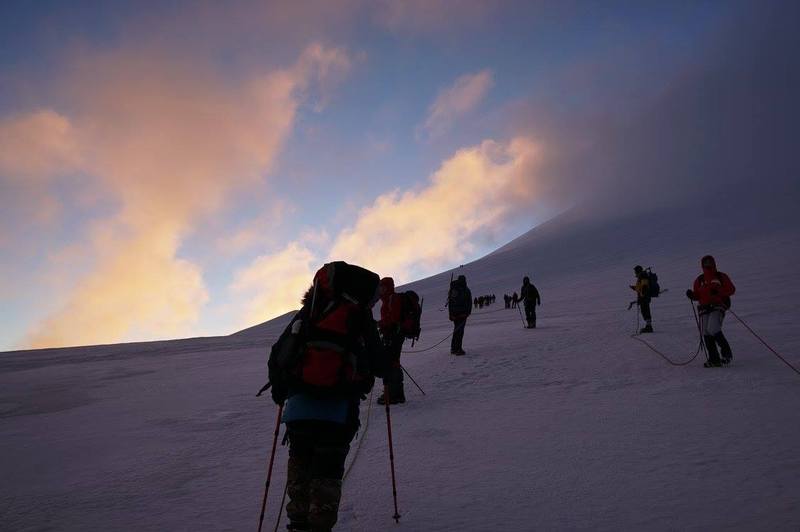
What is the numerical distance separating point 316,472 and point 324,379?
1.81 feet

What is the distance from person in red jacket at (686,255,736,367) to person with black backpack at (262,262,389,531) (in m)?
6.88

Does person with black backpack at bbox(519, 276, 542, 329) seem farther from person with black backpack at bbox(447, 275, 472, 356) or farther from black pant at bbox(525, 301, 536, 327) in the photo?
person with black backpack at bbox(447, 275, 472, 356)

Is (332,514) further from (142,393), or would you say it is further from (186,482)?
(142,393)

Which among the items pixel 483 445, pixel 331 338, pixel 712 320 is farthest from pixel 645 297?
pixel 331 338

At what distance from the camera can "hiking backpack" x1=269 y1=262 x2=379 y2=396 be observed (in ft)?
9.60

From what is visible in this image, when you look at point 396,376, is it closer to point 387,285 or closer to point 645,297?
point 387,285

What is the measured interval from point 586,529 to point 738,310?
15.7 meters

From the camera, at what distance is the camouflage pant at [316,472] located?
2772 millimetres

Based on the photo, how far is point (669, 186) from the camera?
84562 millimetres

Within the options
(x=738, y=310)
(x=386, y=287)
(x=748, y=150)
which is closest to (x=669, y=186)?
(x=748, y=150)

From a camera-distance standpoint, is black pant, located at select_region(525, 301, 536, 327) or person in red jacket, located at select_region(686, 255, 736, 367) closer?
person in red jacket, located at select_region(686, 255, 736, 367)

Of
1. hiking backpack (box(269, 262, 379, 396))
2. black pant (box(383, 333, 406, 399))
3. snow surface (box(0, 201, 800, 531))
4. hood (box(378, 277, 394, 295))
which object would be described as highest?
hood (box(378, 277, 394, 295))

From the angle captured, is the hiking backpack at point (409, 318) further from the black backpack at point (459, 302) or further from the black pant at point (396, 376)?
the black backpack at point (459, 302)

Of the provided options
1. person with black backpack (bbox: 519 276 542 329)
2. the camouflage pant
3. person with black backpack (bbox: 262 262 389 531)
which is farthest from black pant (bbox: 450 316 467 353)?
the camouflage pant
